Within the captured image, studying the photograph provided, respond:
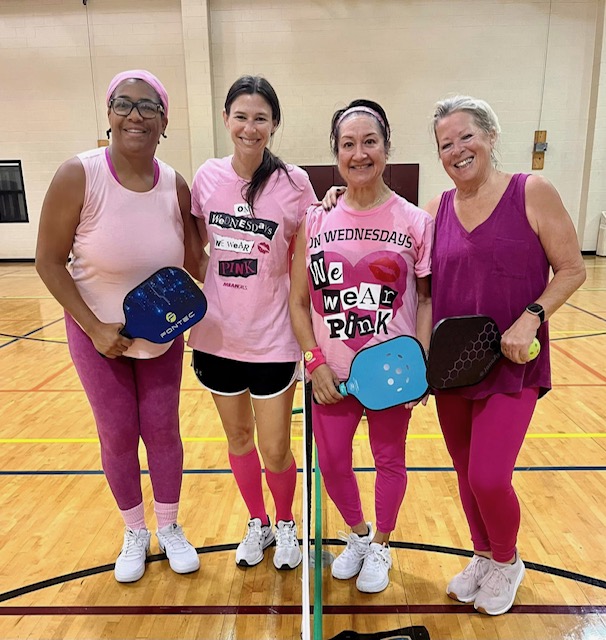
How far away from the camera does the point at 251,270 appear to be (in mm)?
→ 1806

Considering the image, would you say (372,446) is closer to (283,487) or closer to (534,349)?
(283,487)

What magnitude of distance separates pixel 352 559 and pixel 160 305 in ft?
3.84

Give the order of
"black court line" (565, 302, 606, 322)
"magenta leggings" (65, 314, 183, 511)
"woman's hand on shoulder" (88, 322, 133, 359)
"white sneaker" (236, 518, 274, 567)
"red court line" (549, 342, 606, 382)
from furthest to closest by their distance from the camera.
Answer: "black court line" (565, 302, 606, 322), "red court line" (549, 342, 606, 382), "white sneaker" (236, 518, 274, 567), "magenta leggings" (65, 314, 183, 511), "woman's hand on shoulder" (88, 322, 133, 359)

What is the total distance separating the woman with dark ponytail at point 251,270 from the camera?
1.77 m

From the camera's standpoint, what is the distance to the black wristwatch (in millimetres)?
1500

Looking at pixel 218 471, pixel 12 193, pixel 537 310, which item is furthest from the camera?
pixel 12 193

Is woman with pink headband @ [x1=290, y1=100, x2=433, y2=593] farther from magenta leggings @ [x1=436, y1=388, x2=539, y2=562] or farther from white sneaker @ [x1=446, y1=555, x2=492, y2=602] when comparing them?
white sneaker @ [x1=446, y1=555, x2=492, y2=602]

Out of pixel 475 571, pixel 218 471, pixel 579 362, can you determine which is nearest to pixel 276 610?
pixel 475 571

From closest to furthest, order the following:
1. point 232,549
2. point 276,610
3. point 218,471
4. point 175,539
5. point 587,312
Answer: point 276,610
point 175,539
point 232,549
point 218,471
point 587,312

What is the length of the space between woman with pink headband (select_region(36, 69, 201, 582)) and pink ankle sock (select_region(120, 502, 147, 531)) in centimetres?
6

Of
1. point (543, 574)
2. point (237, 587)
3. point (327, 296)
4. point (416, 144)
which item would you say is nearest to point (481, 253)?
point (327, 296)

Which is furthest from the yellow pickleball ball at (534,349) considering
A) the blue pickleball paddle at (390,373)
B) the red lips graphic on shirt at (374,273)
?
the red lips graphic on shirt at (374,273)

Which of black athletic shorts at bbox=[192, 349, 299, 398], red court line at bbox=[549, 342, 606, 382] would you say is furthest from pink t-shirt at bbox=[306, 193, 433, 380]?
red court line at bbox=[549, 342, 606, 382]

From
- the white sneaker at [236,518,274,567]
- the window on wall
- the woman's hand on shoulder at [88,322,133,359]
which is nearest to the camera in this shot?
the woman's hand on shoulder at [88,322,133,359]
